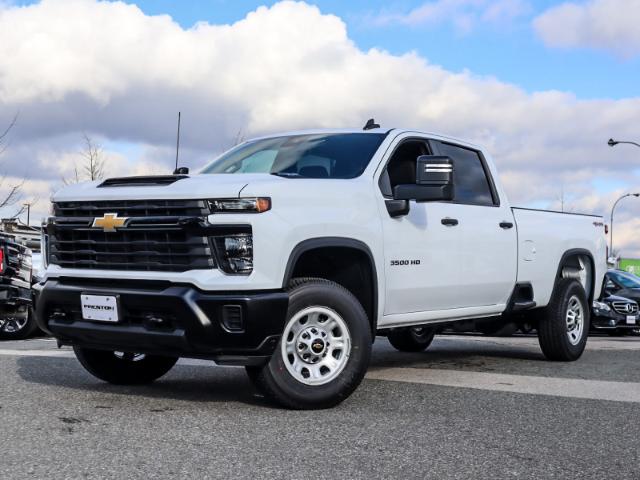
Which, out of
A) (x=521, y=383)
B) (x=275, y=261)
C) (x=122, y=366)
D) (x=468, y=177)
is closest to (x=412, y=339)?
(x=468, y=177)

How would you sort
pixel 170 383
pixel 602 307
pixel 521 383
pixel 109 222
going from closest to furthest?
pixel 109 222 < pixel 170 383 < pixel 521 383 < pixel 602 307

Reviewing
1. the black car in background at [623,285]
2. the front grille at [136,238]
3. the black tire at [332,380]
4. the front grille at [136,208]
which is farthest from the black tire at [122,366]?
the black car in background at [623,285]

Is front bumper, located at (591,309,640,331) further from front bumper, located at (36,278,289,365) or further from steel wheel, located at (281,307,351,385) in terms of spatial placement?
front bumper, located at (36,278,289,365)

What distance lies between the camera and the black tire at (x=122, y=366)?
236 inches

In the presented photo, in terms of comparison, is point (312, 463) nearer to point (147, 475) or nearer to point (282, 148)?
point (147, 475)

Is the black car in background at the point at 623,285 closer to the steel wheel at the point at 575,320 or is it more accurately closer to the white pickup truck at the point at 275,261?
the steel wheel at the point at 575,320

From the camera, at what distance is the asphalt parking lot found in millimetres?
3715

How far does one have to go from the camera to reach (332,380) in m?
5.04

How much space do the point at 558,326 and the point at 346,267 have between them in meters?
3.29

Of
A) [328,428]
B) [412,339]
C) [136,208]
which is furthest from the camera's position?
[412,339]

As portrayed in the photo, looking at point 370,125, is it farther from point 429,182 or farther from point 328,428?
point 328,428

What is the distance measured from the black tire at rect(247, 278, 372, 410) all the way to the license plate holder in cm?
91

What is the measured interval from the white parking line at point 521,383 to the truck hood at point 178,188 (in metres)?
2.35

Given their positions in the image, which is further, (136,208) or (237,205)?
(136,208)
